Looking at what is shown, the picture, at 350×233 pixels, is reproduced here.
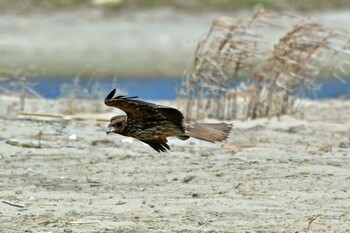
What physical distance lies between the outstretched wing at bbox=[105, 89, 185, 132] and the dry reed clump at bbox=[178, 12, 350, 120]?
11.8 ft

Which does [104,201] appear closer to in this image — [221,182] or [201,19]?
[221,182]

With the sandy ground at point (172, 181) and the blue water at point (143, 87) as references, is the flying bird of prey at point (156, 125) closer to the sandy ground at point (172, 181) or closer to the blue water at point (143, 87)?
the sandy ground at point (172, 181)

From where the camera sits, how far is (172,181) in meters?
8.61

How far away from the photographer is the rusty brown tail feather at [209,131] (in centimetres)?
792

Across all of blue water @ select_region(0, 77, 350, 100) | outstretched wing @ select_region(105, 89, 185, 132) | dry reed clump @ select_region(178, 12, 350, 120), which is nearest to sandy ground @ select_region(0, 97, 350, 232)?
outstretched wing @ select_region(105, 89, 185, 132)

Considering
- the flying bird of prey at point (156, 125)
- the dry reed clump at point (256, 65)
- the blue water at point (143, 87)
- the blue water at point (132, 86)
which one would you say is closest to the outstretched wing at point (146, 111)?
the flying bird of prey at point (156, 125)

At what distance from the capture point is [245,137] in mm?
10875

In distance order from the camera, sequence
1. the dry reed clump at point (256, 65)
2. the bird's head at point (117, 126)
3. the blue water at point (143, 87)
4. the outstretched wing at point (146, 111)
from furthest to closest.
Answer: the blue water at point (143, 87)
the dry reed clump at point (256, 65)
the bird's head at point (117, 126)
the outstretched wing at point (146, 111)

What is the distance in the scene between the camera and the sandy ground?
7.26 meters

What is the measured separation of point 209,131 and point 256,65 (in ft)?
14.9

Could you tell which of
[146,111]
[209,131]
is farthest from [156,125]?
[209,131]

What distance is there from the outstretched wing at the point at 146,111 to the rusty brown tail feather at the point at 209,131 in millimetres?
90

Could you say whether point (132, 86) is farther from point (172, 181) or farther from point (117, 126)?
point (117, 126)

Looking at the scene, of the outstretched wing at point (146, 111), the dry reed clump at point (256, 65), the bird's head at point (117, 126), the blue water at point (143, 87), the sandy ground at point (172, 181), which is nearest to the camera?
the sandy ground at point (172, 181)
